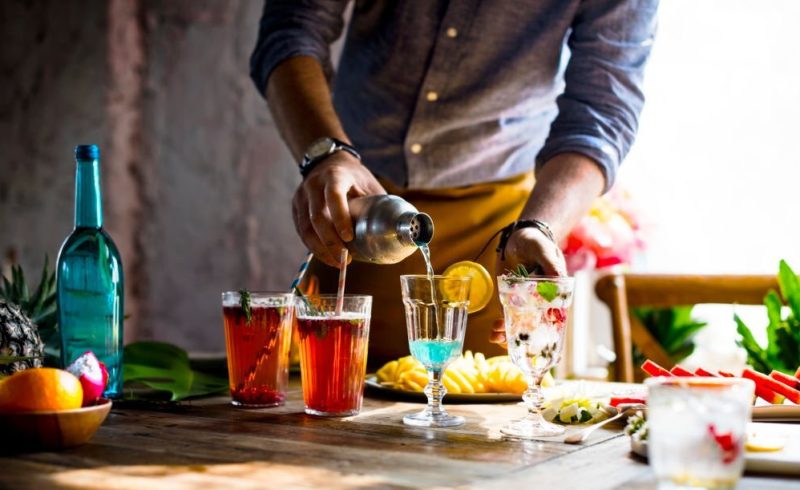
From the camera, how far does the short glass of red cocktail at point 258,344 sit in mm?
1402

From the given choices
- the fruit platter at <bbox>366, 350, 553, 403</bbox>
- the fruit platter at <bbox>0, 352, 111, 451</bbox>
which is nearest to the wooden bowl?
the fruit platter at <bbox>0, 352, 111, 451</bbox>

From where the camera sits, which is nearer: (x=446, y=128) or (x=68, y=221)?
(x=446, y=128)

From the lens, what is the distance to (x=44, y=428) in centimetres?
104

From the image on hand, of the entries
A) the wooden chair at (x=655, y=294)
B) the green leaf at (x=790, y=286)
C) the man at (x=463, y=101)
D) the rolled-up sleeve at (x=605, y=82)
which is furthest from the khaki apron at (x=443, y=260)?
the green leaf at (x=790, y=286)

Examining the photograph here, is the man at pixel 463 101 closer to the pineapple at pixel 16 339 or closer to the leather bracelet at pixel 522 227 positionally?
the leather bracelet at pixel 522 227

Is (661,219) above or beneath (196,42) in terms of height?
beneath

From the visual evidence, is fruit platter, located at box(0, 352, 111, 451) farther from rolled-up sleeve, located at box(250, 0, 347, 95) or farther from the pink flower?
the pink flower

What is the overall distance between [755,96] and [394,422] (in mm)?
2089

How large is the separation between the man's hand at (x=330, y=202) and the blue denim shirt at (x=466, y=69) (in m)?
0.44

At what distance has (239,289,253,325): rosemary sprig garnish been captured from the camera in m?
1.39

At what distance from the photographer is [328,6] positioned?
7.00 feet

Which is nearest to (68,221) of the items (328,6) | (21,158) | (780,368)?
(21,158)

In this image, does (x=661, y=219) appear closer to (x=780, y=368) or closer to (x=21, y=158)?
(x=780, y=368)

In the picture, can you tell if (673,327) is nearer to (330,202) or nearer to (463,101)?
(463,101)
